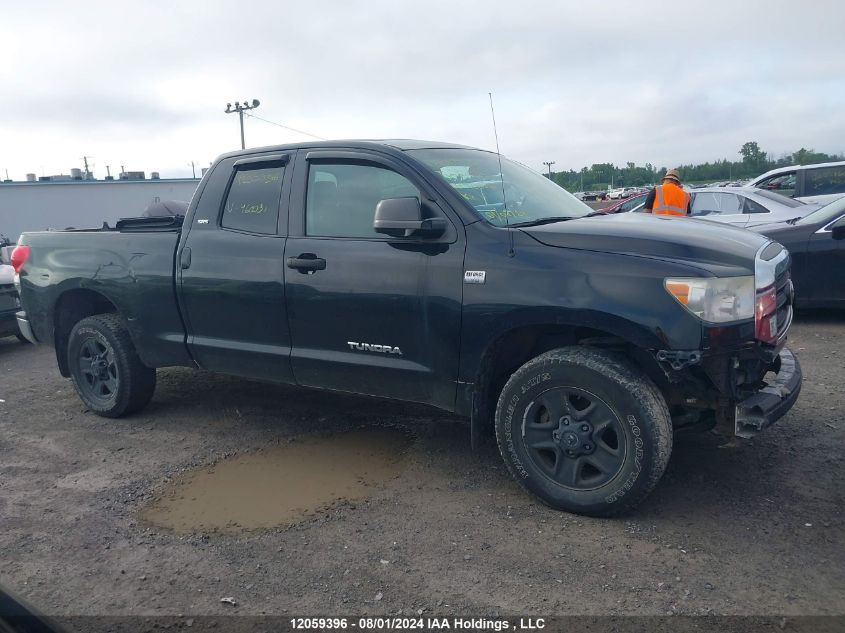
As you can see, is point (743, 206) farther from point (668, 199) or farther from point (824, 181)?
point (824, 181)

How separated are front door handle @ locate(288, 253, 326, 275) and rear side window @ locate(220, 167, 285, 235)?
0.33 metres

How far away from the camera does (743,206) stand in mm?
10078

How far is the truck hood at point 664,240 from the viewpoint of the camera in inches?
137

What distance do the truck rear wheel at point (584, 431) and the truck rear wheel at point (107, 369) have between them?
3038 millimetres

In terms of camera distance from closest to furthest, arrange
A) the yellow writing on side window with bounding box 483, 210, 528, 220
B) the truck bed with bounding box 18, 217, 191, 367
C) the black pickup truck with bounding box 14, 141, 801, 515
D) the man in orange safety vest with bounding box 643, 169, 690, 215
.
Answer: the black pickup truck with bounding box 14, 141, 801, 515 → the yellow writing on side window with bounding box 483, 210, 528, 220 → the truck bed with bounding box 18, 217, 191, 367 → the man in orange safety vest with bounding box 643, 169, 690, 215

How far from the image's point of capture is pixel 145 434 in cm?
531

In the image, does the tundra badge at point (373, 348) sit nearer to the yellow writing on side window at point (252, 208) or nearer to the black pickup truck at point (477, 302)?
the black pickup truck at point (477, 302)

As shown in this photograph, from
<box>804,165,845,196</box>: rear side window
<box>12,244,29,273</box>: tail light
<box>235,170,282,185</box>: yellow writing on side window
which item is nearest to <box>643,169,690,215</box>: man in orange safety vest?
<box>804,165,845,196</box>: rear side window

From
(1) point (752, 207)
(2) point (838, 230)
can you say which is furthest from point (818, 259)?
(1) point (752, 207)

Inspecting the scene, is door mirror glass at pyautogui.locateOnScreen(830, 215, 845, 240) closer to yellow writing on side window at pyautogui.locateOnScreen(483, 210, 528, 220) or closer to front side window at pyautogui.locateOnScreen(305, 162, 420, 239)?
yellow writing on side window at pyautogui.locateOnScreen(483, 210, 528, 220)

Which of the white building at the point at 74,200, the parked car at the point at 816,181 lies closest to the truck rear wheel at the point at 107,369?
the parked car at the point at 816,181

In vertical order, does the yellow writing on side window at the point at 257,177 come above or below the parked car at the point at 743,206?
above

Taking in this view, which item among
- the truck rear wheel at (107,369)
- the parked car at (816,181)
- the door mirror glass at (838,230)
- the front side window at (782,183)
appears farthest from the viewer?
the front side window at (782,183)

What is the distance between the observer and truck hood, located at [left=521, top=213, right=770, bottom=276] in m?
3.49
